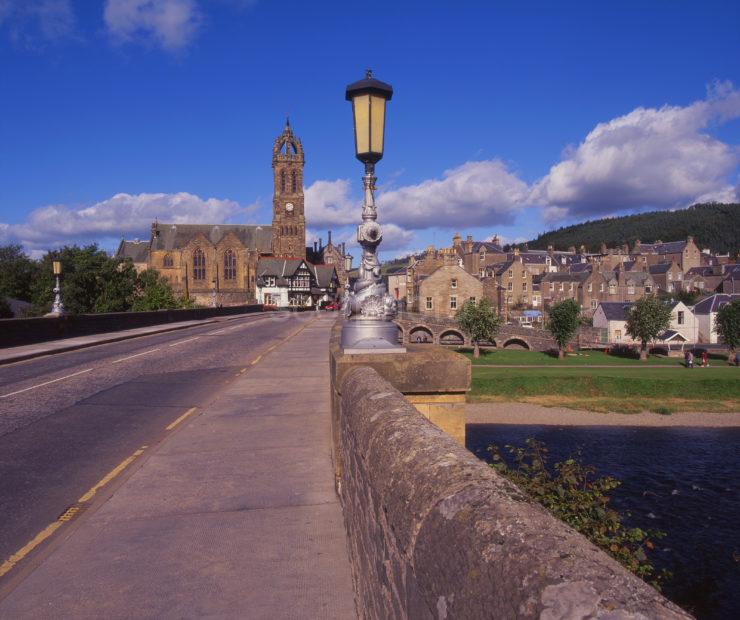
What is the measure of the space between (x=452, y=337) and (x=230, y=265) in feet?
148

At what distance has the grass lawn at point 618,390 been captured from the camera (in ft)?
138

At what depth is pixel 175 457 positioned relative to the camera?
7.12m

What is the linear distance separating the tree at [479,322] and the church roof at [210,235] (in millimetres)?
55727

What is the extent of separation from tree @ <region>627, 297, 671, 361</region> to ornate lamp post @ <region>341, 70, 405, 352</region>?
194 feet

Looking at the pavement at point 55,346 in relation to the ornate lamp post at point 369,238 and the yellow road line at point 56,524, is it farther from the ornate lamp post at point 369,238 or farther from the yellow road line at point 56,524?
the ornate lamp post at point 369,238

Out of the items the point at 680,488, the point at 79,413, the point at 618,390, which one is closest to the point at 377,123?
the point at 79,413

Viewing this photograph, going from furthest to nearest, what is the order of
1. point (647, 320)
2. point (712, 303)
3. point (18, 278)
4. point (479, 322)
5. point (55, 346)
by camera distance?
point (18, 278)
point (712, 303)
point (479, 322)
point (647, 320)
point (55, 346)

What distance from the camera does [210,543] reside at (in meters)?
4.68

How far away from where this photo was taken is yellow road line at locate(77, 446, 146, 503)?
6.01 m

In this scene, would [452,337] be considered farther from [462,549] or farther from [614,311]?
[462,549]

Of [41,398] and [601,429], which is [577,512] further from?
[601,429]

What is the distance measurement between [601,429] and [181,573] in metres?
37.6

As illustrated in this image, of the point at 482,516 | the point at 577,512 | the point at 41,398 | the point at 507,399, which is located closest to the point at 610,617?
the point at 482,516

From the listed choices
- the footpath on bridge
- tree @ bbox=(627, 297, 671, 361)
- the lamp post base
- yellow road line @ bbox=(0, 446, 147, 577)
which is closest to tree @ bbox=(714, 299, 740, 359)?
tree @ bbox=(627, 297, 671, 361)
